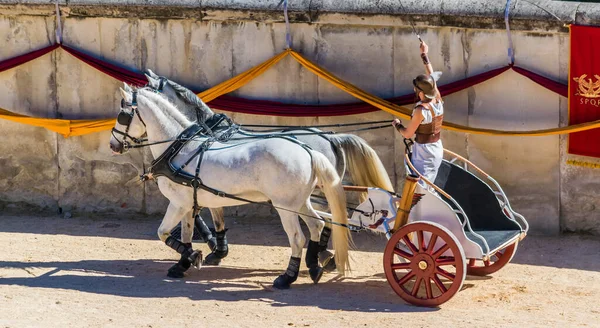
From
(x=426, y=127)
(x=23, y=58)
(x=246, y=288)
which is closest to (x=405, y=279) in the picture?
(x=426, y=127)

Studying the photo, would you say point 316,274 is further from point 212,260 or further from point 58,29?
point 58,29

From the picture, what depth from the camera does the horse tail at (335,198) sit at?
9.34 meters

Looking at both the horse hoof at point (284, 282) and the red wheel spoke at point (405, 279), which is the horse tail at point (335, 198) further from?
the red wheel spoke at point (405, 279)

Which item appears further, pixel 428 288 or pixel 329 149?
pixel 329 149

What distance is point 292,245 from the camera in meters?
9.47

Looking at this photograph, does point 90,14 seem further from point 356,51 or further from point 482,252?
point 482,252

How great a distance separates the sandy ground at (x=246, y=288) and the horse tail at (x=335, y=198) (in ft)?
1.30

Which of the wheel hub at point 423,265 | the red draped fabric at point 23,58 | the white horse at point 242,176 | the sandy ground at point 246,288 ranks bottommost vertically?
the sandy ground at point 246,288

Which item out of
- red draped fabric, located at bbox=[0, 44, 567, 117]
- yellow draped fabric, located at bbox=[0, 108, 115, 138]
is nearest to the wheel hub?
red draped fabric, located at bbox=[0, 44, 567, 117]

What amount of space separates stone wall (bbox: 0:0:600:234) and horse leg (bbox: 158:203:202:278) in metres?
2.13

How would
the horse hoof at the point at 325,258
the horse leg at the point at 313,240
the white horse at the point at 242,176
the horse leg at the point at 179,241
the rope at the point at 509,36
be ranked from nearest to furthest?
the white horse at the point at 242,176, the horse leg at the point at 313,240, the horse leg at the point at 179,241, the horse hoof at the point at 325,258, the rope at the point at 509,36

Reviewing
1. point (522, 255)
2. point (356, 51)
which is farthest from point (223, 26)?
point (522, 255)

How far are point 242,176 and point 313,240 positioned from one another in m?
0.92

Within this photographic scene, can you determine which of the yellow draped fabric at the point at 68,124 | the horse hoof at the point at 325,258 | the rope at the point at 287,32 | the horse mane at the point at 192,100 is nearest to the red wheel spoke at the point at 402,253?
the horse hoof at the point at 325,258
